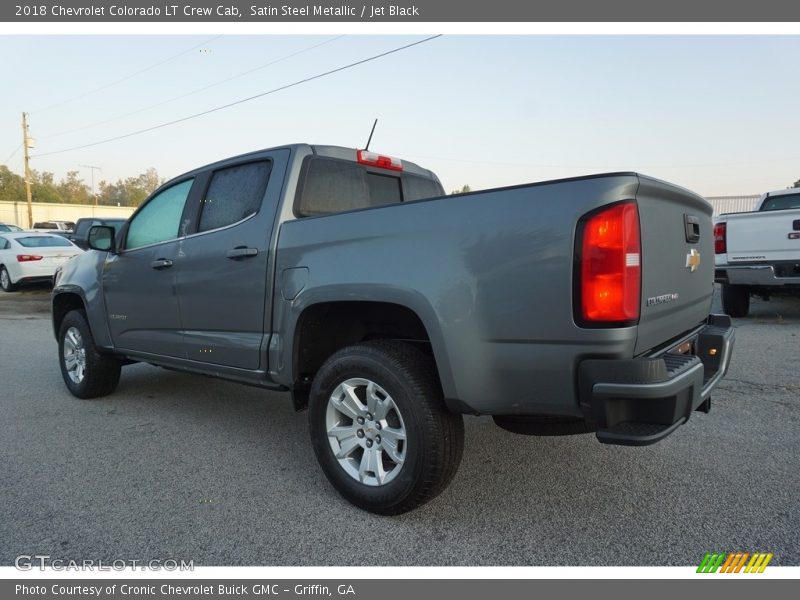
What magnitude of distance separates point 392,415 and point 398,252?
0.80m

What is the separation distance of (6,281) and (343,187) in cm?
1491

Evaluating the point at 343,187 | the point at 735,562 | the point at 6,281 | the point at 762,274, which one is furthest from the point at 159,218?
the point at 6,281

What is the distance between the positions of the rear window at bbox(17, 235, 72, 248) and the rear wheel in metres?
0.86

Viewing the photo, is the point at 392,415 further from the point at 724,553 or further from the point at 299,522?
the point at 724,553

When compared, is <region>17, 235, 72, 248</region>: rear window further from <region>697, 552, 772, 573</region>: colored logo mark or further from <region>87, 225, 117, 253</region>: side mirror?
<region>697, 552, 772, 573</region>: colored logo mark

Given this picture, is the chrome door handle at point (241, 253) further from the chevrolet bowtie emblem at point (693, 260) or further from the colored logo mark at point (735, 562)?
the colored logo mark at point (735, 562)

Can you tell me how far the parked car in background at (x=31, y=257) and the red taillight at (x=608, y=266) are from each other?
1473cm

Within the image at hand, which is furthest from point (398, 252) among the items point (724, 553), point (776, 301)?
point (776, 301)

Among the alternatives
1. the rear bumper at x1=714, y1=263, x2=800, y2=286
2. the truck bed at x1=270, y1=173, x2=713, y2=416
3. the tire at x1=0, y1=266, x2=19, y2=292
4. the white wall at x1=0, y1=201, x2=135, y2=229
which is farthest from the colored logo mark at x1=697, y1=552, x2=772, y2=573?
the white wall at x1=0, y1=201, x2=135, y2=229

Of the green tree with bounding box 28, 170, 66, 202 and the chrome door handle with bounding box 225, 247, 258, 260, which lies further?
the green tree with bounding box 28, 170, 66, 202

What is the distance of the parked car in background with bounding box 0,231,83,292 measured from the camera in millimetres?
14117

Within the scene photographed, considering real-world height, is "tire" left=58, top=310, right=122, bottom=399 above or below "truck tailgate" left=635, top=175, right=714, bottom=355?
below

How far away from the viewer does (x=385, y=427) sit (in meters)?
2.79

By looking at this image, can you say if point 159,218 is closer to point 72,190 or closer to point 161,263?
point 161,263
